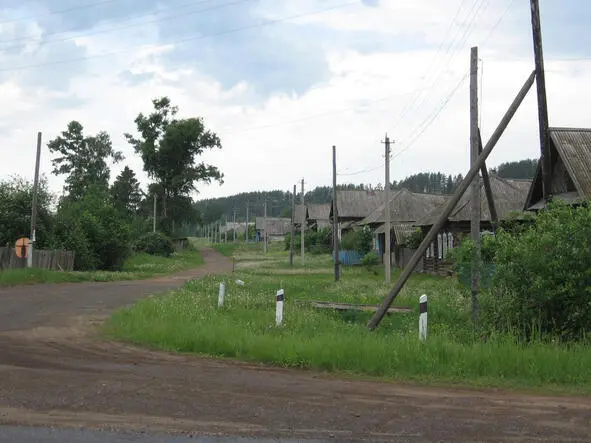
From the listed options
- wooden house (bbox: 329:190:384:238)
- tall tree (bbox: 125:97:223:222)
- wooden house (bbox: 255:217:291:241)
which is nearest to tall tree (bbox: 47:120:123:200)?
tall tree (bbox: 125:97:223:222)

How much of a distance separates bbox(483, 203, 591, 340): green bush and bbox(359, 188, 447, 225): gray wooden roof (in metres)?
43.0

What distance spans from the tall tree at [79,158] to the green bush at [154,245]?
39.9 ft

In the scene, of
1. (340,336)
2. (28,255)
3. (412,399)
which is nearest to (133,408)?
(412,399)

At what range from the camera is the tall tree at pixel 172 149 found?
2940 inches

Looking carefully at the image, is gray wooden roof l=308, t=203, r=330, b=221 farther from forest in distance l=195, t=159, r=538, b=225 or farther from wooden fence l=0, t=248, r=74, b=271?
wooden fence l=0, t=248, r=74, b=271

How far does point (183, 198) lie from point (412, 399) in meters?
72.5

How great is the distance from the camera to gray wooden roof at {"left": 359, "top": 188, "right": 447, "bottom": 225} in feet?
181

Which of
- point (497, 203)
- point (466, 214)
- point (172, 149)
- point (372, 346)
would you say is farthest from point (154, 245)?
point (372, 346)

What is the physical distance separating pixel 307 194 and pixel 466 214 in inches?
5292

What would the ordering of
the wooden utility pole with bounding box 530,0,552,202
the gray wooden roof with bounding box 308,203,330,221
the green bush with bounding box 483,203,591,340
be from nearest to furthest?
the green bush with bounding box 483,203,591,340 < the wooden utility pole with bounding box 530,0,552,202 < the gray wooden roof with bounding box 308,203,330,221

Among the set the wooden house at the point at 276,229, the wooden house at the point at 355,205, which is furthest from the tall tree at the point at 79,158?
the wooden house at the point at 276,229

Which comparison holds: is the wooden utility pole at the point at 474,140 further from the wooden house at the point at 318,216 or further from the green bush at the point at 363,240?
the wooden house at the point at 318,216

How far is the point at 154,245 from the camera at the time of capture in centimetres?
6544

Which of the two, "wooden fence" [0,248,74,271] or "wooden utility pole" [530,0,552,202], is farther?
"wooden fence" [0,248,74,271]
